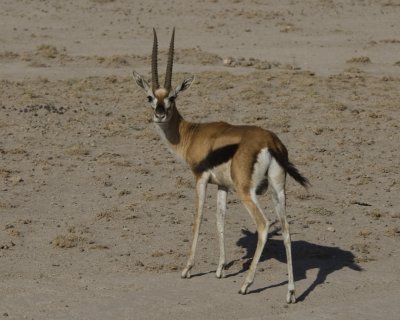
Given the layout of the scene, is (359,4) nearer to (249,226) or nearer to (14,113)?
(14,113)

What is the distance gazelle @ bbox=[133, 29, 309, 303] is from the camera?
35.7 feet

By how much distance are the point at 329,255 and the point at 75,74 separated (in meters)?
13.7

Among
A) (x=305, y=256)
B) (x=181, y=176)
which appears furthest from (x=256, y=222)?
(x=181, y=176)

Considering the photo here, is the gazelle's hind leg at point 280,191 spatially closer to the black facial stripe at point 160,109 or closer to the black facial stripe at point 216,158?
the black facial stripe at point 216,158

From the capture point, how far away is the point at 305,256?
502 inches

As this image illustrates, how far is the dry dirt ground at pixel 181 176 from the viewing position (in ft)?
36.7

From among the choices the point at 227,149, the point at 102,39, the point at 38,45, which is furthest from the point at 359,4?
the point at 227,149

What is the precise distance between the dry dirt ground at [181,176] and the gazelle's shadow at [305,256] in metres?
0.04

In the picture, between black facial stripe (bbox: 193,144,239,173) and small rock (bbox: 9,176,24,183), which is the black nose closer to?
black facial stripe (bbox: 193,144,239,173)

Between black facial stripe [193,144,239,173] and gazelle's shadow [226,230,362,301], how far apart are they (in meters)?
1.42

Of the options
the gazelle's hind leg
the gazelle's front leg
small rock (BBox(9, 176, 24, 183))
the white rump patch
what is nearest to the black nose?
the gazelle's front leg

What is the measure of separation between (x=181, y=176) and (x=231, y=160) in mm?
5414

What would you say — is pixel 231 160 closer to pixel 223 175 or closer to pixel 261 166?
pixel 223 175

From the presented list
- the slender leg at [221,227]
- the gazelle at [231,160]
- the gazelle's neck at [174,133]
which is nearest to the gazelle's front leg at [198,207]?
the gazelle at [231,160]
